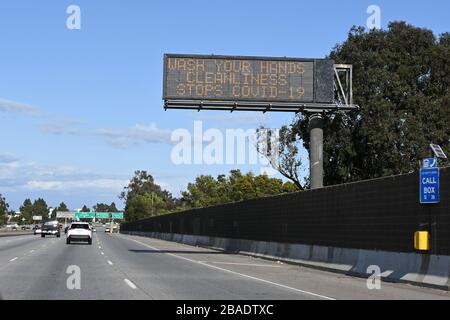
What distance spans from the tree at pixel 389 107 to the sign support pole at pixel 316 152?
13.3 metres

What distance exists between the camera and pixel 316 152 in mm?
33938

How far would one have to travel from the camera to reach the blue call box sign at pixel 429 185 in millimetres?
18219

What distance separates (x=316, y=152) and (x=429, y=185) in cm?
1550

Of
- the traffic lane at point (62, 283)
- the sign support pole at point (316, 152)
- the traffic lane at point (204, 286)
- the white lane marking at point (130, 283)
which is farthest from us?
the sign support pole at point (316, 152)

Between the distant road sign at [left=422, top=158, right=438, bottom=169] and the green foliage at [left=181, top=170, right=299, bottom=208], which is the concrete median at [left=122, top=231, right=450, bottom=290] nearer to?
the distant road sign at [left=422, top=158, right=438, bottom=169]

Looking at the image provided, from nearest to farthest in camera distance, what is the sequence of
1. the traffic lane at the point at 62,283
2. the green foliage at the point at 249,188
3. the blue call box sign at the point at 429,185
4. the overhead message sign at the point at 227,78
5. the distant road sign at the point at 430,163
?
the traffic lane at the point at 62,283
the blue call box sign at the point at 429,185
the distant road sign at the point at 430,163
the overhead message sign at the point at 227,78
the green foliage at the point at 249,188

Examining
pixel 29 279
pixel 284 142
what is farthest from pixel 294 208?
pixel 284 142

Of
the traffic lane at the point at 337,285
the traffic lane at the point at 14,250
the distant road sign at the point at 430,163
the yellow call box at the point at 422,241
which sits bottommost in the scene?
the traffic lane at the point at 14,250

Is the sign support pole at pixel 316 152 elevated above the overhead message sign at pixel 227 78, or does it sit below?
below

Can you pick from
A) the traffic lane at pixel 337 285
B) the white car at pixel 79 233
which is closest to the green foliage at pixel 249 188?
the white car at pixel 79 233

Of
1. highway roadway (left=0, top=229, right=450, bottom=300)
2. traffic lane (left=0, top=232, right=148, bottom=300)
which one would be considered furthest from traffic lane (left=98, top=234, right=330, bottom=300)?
traffic lane (left=0, top=232, right=148, bottom=300)

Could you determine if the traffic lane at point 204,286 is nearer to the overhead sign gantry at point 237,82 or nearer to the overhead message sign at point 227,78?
the overhead sign gantry at point 237,82

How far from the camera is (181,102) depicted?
3178 cm

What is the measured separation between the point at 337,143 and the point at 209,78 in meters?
20.1
